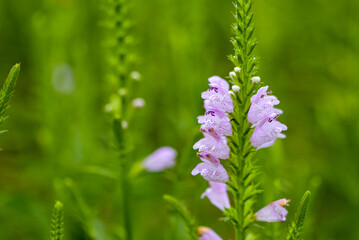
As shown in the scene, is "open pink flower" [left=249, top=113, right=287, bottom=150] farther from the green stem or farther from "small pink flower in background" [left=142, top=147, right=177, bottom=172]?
"small pink flower in background" [left=142, top=147, right=177, bottom=172]

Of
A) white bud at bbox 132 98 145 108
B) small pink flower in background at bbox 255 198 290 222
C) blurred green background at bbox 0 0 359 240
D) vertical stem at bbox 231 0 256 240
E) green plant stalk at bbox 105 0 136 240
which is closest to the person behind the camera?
vertical stem at bbox 231 0 256 240

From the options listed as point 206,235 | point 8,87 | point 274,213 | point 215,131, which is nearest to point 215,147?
point 215,131

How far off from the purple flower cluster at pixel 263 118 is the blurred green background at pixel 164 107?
0.84 metres

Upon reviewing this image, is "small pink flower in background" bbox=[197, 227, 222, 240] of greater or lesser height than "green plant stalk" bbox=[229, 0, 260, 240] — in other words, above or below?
below

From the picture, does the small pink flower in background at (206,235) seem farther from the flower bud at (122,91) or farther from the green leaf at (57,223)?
the flower bud at (122,91)

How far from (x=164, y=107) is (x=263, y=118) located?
113 inches

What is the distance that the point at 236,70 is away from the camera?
125 cm

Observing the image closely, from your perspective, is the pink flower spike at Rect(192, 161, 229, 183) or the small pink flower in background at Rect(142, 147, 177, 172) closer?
the pink flower spike at Rect(192, 161, 229, 183)

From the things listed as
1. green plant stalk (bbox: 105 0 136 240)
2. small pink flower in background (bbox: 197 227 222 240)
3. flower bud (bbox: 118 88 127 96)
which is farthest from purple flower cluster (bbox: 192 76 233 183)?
flower bud (bbox: 118 88 127 96)

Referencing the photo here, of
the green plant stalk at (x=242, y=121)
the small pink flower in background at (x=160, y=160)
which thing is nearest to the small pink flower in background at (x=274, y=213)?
the green plant stalk at (x=242, y=121)

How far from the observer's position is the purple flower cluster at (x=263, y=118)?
130 centimetres

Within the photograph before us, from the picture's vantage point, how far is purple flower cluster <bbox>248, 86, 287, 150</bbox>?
1296 millimetres

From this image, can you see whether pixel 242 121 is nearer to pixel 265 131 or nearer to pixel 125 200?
pixel 265 131

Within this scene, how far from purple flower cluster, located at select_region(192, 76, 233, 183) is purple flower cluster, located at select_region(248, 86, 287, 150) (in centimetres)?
7
